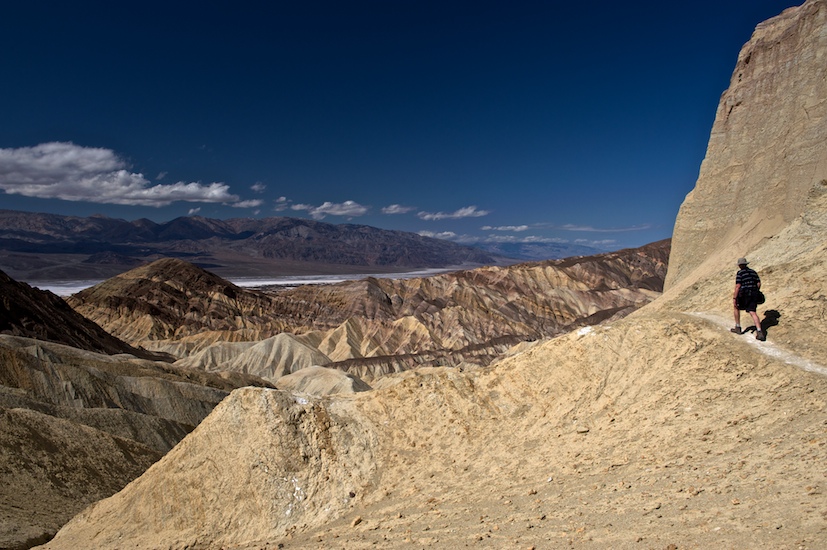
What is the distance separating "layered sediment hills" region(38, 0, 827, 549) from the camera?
6301mm

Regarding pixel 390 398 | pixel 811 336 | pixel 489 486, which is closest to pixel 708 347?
pixel 811 336

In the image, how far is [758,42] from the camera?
30.7 metres

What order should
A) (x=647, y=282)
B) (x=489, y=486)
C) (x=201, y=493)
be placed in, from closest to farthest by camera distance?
(x=489, y=486)
(x=201, y=493)
(x=647, y=282)

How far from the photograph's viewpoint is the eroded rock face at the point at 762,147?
2416cm

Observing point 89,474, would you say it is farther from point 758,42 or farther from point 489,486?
point 758,42

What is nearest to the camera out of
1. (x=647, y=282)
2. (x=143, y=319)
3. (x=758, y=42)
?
(x=758, y=42)

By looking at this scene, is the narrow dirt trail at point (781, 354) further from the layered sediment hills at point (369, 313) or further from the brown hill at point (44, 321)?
the brown hill at point (44, 321)

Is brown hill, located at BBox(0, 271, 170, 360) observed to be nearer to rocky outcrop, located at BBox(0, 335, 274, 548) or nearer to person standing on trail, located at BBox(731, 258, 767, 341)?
rocky outcrop, located at BBox(0, 335, 274, 548)

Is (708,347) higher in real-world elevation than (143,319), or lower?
higher

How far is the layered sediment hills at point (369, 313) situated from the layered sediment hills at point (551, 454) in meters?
45.9

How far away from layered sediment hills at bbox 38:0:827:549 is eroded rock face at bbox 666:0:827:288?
9637 mm

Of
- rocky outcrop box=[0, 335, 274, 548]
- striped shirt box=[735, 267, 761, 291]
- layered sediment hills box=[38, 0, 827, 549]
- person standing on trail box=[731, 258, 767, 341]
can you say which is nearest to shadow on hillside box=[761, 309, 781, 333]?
layered sediment hills box=[38, 0, 827, 549]

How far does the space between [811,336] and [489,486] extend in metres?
6.76

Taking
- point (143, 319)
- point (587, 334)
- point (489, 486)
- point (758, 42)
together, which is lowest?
point (143, 319)
